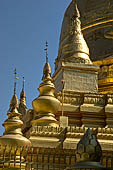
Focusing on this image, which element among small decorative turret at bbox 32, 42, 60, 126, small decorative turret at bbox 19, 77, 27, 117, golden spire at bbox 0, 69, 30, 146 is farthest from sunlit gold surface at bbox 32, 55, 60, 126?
small decorative turret at bbox 19, 77, 27, 117

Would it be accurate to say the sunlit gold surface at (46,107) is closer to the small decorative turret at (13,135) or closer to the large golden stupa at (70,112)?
the large golden stupa at (70,112)

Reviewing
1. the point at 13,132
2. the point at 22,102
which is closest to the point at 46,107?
the point at 13,132

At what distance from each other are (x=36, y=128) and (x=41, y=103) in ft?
3.36

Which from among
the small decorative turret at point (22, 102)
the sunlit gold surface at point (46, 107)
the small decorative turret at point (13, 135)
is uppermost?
the small decorative turret at point (22, 102)

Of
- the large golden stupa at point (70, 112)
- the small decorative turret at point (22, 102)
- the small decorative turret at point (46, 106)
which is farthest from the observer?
the small decorative turret at point (22, 102)

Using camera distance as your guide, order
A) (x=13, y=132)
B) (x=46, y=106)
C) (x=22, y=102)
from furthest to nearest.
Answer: (x=22, y=102) → (x=46, y=106) → (x=13, y=132)

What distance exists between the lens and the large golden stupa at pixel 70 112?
38.9 feet

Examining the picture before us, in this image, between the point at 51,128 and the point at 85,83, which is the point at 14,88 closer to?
the point at 85,83

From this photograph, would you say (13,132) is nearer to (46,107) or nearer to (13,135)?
(13,135)

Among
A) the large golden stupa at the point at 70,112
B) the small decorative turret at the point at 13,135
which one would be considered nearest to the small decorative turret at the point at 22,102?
the large golden stupa at the point at 70,112

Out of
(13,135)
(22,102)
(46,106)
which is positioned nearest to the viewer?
(13,135)

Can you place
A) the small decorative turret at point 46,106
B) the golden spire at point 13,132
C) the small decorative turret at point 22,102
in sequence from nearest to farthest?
the golden spire at point 13,132 < the small decorative turret at point 46,106 < the small decorative turret at point 22,102

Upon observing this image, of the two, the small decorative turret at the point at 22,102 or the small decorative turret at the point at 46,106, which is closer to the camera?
the small decorative turret at the point at 46,106

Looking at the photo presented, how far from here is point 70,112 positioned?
661 inches
